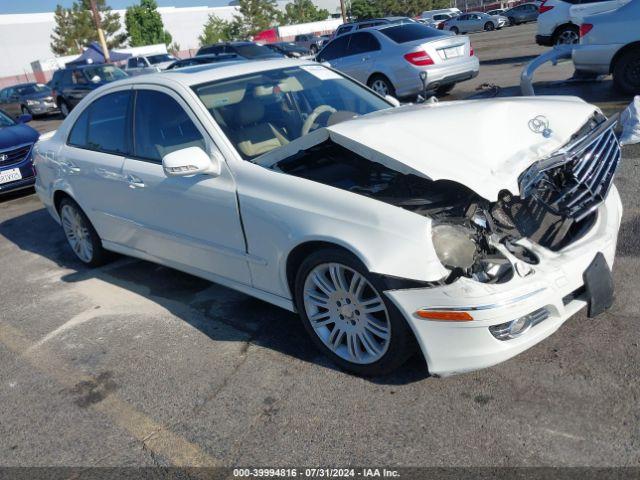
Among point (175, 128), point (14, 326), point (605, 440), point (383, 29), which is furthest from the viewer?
point (383, 29)

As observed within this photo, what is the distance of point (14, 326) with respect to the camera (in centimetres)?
472

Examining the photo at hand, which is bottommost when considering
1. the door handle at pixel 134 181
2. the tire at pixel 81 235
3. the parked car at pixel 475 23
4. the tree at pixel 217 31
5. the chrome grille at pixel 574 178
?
the parked car at pixel 475 23

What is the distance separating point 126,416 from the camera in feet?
10.9

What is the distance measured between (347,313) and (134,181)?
2.04 metres

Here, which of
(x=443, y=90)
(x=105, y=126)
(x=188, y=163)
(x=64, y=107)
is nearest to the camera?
(x=188, y=163)

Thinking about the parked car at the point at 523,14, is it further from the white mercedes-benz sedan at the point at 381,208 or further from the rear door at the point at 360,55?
the white mercedes-benz sedan at the point at 381,208

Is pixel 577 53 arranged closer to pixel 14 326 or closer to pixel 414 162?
pixel 414 162

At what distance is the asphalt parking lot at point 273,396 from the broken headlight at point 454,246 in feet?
2.17

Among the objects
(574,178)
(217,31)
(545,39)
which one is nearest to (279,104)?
(574,178)

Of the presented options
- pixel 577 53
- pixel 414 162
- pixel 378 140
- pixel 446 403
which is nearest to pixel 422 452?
pixel 446 403

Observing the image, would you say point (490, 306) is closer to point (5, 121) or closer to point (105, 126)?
point (105, 126)

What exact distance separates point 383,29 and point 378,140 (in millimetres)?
9684

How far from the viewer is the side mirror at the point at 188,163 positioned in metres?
3.59

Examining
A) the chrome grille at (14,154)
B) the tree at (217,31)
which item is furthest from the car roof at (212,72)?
the tree at (217,31)
